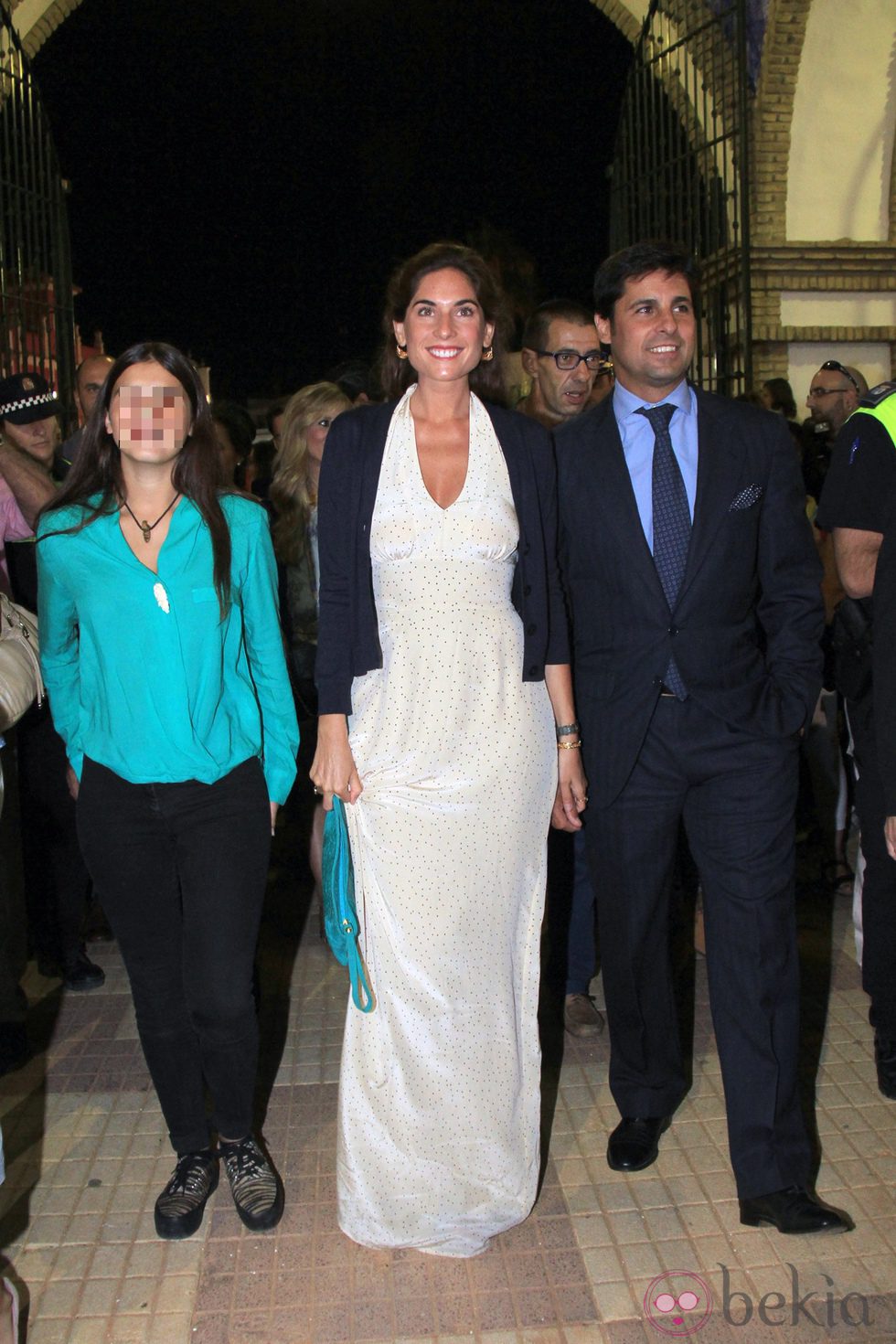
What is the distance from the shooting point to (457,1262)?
3.14 m

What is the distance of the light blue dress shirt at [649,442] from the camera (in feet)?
11.0

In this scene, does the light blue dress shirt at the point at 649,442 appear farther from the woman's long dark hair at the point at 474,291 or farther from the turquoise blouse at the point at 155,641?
the turquoise blouse at the point at 155,641

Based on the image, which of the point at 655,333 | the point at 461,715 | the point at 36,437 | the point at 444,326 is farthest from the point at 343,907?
the point at 36,437

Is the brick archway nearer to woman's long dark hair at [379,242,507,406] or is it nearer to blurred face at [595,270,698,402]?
blurred face at [595,270,698,402]

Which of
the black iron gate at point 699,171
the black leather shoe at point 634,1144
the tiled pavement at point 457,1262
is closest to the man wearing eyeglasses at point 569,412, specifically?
the tiled pavement at point 457,1262

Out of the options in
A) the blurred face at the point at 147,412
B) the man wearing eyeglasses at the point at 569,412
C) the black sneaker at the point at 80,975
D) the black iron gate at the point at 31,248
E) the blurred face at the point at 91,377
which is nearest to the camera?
the blurred face at the point at 147,412

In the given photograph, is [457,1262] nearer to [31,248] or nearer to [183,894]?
[183,894]

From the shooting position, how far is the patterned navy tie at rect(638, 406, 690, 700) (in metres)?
3.31

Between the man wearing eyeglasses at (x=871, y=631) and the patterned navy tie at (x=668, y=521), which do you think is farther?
the man wearing eyeglasses at (x=871, y=631)

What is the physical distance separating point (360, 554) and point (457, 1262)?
1724 millimetres

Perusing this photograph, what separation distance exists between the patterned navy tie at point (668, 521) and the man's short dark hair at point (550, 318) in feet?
5.07

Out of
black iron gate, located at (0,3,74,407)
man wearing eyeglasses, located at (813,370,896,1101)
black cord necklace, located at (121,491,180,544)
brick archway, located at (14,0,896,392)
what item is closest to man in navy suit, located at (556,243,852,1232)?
man wearing eyeglasses, located at (813,370,896,1101)

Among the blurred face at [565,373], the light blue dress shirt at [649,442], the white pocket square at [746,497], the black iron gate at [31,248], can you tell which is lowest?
the white pocket square at [746,497]

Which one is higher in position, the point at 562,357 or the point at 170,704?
the point at 562,357
